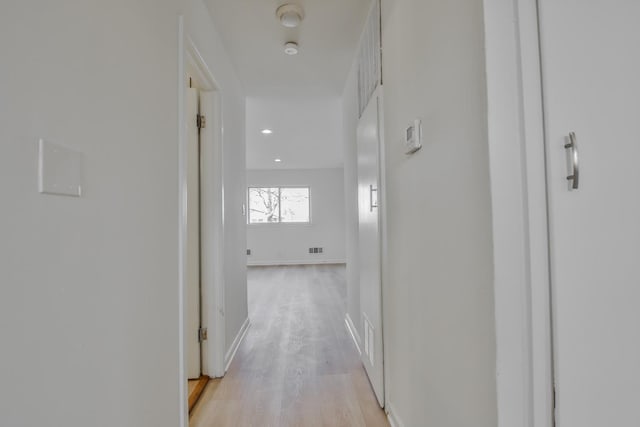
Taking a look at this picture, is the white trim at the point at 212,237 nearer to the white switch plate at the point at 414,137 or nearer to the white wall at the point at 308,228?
the white switch plate at the point at 414,137

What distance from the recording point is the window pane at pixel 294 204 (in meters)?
8.49

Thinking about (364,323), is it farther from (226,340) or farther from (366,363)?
(226,340)

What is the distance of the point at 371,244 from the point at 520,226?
51.1 inches

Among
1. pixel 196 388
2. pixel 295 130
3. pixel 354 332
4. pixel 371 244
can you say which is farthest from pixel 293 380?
pixel 295 130

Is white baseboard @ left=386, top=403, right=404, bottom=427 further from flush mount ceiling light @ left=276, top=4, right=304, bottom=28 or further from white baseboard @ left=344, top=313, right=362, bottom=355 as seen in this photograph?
flush mount ceiling light @ left=276, top=4, right=304, bottom=28

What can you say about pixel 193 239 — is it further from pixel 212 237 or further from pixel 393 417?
pixel 393 417

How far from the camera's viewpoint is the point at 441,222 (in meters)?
1.08

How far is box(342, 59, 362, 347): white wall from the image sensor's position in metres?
2.78

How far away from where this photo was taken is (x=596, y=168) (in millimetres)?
728

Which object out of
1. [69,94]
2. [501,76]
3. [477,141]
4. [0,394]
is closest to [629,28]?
[501,76]

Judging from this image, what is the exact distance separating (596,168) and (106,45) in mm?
1310

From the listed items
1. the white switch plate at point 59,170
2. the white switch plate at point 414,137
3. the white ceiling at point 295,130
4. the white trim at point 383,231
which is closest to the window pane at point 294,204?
the white ceiling at point 295,130

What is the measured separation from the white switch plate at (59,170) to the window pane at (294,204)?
25.2ft

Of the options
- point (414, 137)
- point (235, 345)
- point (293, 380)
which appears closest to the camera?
point (414, 137)
